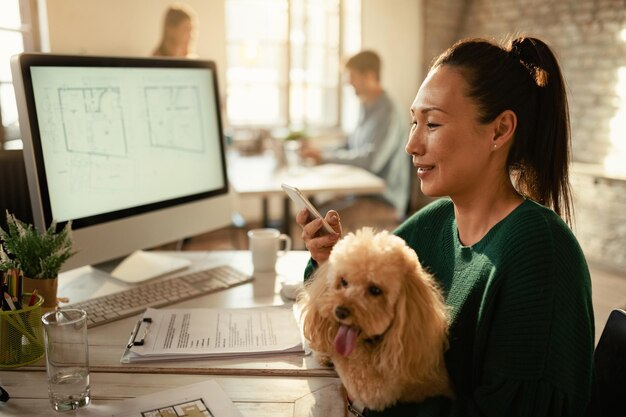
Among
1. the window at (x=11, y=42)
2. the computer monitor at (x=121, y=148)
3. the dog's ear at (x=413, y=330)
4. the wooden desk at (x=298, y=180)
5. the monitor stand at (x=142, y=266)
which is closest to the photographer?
the dog's ear at (x=413, y=330)

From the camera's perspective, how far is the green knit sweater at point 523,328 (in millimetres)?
873

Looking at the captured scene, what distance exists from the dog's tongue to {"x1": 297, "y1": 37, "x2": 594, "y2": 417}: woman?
16cm

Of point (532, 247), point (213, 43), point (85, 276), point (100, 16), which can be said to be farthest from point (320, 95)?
point (532, 247)

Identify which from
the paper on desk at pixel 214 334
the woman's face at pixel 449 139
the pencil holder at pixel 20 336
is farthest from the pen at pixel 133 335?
the woman's face at pixel 449 139

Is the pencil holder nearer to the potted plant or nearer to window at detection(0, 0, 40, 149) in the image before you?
the potted plant

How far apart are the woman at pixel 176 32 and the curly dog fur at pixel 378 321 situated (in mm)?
3310

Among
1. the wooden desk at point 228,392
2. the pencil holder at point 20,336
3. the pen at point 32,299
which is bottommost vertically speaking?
the wooden desk at point 228,392

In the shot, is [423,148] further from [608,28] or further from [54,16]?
[608,28]

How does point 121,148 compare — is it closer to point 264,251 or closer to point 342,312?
point 264,251

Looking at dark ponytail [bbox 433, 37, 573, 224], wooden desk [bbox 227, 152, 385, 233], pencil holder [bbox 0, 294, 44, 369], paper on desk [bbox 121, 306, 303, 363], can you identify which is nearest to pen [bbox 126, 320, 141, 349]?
paper on desk [bbox 121, 306, 303, 363]

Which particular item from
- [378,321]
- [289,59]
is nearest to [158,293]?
[378,321]

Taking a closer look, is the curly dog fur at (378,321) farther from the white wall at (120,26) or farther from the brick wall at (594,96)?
the brick wall at (594,96)

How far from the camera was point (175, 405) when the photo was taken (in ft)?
2.99

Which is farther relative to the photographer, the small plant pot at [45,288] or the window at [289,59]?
the window at [289,59]
